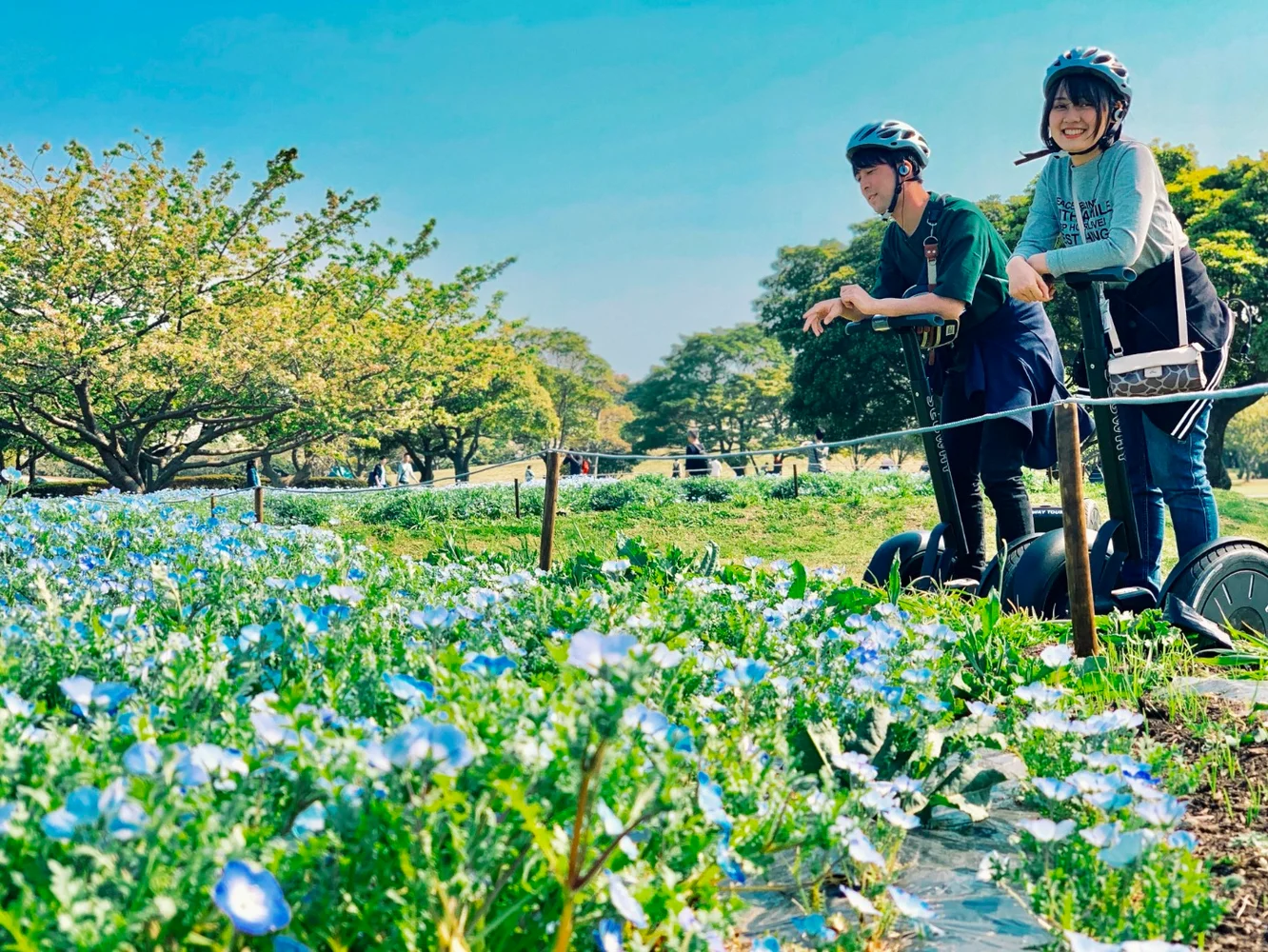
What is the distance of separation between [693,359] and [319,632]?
193 ft

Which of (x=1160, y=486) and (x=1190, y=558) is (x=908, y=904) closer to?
(x=1190, y=558)

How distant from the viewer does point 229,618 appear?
2918 mm

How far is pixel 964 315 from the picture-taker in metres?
4.24

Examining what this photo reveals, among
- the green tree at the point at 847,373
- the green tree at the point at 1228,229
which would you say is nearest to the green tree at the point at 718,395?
the green tree at the point at 847,373

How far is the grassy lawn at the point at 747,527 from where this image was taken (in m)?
10.4

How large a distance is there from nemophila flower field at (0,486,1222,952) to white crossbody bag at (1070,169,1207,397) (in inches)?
47.0

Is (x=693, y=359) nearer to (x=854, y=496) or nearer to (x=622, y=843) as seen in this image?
(x=854, y=496)

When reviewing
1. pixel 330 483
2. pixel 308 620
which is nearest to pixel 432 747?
pixel 308 620

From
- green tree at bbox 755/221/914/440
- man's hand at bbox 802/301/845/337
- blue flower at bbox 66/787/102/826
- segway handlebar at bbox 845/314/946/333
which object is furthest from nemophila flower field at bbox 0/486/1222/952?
green tree at bbox 755/221/914/440

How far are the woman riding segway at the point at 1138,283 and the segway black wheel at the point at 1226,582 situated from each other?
0.39ft

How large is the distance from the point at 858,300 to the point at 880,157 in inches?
25.3

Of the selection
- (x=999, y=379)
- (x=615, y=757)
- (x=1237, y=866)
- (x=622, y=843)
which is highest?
(x=999, y=379)

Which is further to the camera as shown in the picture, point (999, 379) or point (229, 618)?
point (999, 379)

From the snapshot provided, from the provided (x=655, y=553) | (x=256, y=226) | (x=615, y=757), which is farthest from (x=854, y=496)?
(x=256, y=226)
